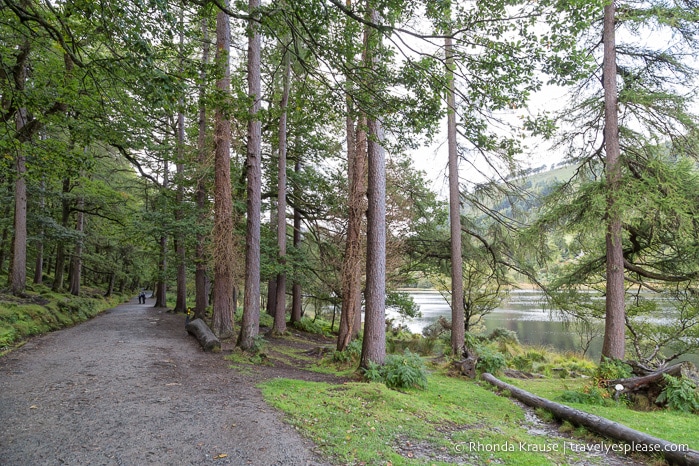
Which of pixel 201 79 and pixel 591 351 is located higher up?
pixel 201 79

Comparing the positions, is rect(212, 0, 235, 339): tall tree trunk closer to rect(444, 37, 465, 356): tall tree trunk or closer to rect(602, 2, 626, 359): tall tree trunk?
rect(444, 37, 465, 356): tall tree trunk

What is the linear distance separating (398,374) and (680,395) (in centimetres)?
459

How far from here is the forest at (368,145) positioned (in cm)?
388

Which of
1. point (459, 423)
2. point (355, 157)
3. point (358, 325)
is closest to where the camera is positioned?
point (459, 423)

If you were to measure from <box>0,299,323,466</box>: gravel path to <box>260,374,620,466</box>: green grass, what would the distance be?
0.33 metres

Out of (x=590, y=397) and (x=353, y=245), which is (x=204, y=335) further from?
(x=590, y=397)

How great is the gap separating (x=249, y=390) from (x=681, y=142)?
10876mm

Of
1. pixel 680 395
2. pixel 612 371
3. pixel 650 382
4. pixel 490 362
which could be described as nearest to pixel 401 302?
pixel 490 362

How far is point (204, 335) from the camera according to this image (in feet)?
28.2

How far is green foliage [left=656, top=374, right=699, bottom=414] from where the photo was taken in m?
5.76

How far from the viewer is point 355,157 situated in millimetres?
9109

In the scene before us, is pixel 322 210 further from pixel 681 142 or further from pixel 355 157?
pixel 681 142

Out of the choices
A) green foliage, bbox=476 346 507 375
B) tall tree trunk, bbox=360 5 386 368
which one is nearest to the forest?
tall tree trunk, bbox=360 5 386 368

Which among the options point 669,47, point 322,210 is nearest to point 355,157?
point 322,210
